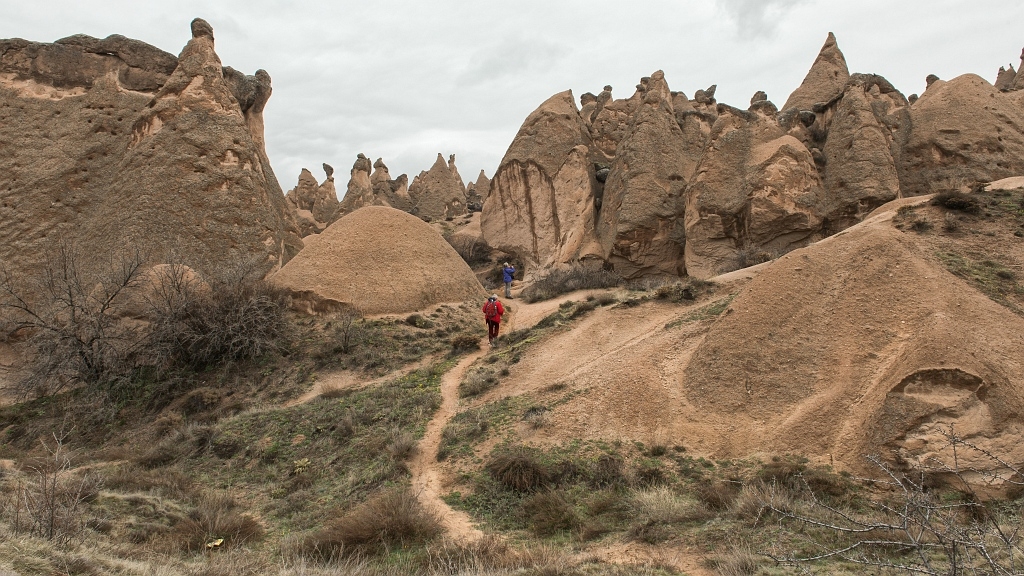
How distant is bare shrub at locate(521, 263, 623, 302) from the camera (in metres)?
18.4

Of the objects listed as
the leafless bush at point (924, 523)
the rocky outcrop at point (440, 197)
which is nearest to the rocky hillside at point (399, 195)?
the rocky outcrop at point (440, 197)

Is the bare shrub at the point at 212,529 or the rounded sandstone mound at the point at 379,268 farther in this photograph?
the rounded sandstone mound at the point at 379,268

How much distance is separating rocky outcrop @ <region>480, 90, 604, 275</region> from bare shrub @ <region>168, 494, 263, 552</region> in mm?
15780

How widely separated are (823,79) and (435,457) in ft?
73.3

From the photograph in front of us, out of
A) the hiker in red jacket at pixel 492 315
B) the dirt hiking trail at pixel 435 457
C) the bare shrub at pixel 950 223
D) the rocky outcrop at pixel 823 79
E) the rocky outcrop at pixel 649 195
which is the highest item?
the rocky outcrop at pixel 823 79

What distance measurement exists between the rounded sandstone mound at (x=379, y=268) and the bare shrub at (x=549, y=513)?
9.56 meters

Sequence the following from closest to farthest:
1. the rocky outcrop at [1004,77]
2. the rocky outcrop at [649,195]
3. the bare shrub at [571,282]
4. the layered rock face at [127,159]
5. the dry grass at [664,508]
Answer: the dry grass at [664,508] < the layered rock face at [127,159] < the bare shrub at [571,282] < the rocky outcrop at [649,195] < the rocky outcrop at [1004,77]

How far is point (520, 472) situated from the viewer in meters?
7.51

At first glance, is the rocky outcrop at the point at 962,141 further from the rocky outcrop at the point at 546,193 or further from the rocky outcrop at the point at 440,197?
the rocky outcrop at the point at 440,197

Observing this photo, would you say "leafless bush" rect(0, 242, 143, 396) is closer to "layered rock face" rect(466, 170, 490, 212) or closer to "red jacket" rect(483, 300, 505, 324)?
"red jacket" rect(483, 300, 505, 324)

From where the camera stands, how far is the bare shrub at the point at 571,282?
18391 mm

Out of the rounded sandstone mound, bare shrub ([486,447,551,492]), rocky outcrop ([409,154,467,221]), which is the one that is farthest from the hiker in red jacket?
rocky outcrop ([409,154,467,221])

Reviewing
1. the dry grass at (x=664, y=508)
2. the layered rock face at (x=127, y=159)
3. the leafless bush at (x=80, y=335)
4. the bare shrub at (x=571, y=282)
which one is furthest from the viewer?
the bare shrub at (x=571, y=282)

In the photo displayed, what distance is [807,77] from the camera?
24156 millimetres
